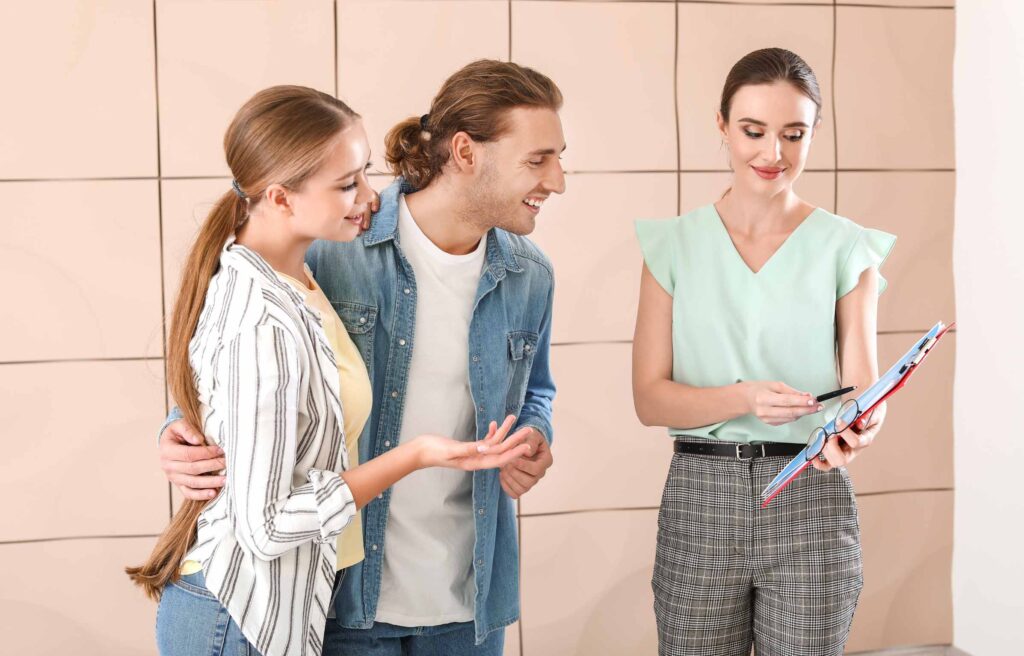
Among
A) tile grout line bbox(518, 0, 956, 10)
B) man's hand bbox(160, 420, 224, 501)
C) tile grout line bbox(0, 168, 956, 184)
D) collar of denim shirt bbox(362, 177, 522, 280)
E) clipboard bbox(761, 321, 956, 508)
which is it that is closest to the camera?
man's hand bbox(160, 420, 224, 501)

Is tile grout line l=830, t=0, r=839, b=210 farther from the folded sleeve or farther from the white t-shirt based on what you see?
the folded sleeve

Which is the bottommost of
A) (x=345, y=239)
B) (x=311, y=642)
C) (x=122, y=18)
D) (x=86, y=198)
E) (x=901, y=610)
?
(x=901, y=610)

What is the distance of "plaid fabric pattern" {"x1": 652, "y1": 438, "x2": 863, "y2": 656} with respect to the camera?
1.48m

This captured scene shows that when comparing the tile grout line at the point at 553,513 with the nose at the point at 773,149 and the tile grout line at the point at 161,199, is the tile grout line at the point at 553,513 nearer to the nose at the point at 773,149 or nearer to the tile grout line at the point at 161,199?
the tile grout line at the point at 161,199

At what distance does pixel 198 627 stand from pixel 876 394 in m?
0.94

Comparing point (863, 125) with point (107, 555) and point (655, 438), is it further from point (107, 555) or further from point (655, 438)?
point (107, 555)

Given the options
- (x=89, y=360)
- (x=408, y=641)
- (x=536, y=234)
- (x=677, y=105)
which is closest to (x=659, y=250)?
(x=408, y=641)

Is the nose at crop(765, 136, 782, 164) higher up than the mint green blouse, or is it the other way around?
the nose at crop(765, 136, 782, 164)

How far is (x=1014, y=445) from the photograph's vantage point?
2475 millimetres

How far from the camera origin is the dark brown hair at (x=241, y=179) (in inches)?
46.8

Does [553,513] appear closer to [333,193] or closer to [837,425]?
[837,425]

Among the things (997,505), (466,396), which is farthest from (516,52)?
(997,505)

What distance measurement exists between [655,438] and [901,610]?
35.8 inches

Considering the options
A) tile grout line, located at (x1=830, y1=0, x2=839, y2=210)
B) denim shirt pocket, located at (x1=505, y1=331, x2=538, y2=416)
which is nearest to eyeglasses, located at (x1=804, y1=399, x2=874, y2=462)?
denim shirt pocket, located at (x1=505, y1=331, x2=538, y2=416)
